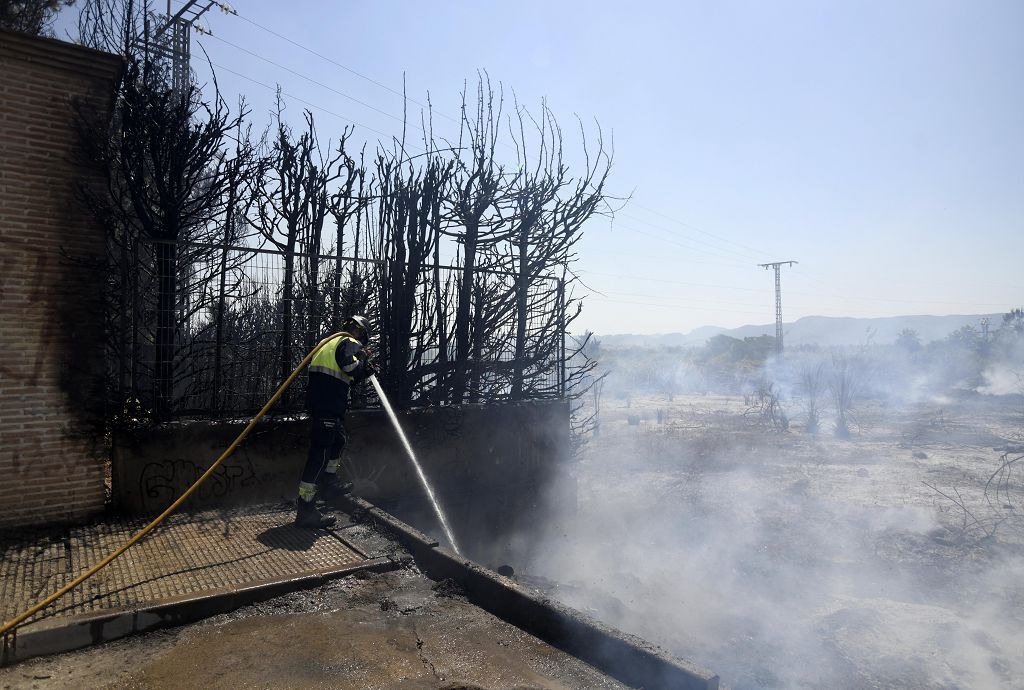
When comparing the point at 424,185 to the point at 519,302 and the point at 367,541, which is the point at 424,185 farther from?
the point at 367,541

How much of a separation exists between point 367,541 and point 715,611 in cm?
490

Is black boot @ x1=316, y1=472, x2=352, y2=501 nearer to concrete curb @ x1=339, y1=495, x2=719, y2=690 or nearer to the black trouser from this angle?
the black trouser

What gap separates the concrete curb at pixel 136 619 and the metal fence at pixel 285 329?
2.85 metres

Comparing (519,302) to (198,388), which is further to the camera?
(519,302)

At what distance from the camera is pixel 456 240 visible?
9.05m

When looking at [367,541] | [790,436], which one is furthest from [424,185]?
[790,436]

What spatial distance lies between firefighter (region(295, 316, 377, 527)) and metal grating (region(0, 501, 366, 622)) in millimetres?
256

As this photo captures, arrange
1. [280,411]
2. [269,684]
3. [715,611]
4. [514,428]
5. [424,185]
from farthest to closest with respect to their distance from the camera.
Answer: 1. [514,428]
2. [424,185]
3. [715,611]
4. [280,411]
5. [269,684]

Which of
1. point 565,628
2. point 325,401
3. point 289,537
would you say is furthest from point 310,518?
point 565,628

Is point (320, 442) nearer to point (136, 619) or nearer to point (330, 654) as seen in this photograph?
point (136, 619)

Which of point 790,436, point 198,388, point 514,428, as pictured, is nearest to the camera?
point 198,388

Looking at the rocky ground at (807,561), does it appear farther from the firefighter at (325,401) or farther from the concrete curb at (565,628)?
the firefighter at (325,401)

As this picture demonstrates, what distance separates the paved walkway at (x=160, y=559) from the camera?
4.05 meters

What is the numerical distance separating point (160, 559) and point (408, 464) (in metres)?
3.54
